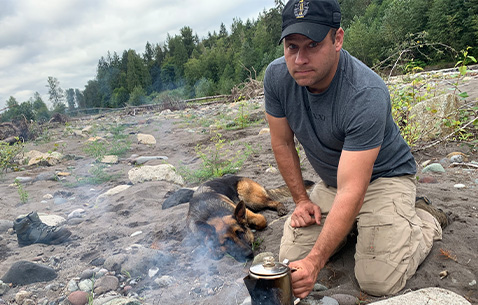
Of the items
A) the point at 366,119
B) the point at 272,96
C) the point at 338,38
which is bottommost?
the point at 366,119

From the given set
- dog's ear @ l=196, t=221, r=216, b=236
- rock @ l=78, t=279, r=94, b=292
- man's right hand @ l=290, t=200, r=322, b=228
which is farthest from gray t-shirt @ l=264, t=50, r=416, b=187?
rock @ l=78, t=279, r=94, b=292

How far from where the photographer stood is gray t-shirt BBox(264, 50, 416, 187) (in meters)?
2.46

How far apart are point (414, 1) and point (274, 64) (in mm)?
45132

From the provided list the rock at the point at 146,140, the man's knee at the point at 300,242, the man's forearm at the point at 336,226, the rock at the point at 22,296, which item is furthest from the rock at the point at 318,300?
the rock at the point at 146,140

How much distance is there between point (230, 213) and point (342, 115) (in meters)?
2.16

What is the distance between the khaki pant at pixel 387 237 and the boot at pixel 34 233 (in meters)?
2.76

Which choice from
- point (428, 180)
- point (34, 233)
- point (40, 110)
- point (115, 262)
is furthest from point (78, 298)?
point (40, 110)

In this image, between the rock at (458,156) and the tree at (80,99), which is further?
the tree at (80,99)

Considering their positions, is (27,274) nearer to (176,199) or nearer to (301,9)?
(176,199)

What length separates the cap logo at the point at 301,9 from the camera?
2389 mm

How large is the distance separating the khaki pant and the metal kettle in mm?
998

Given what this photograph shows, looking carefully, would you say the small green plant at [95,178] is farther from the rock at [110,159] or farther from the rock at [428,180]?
the rock at [428,180]

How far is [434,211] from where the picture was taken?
3.15m

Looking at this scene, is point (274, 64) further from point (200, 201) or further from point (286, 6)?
point (200, 201)
